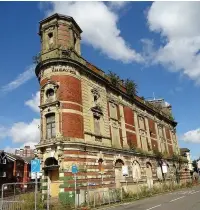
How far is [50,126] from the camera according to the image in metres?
22.8

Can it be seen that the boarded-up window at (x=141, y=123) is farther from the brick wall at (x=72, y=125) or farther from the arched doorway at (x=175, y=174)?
the brick wall at (x=72, y=125)

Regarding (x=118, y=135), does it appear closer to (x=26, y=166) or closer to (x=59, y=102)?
(x=59, y=102)

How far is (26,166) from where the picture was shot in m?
61.2

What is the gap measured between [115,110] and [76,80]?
7458mm

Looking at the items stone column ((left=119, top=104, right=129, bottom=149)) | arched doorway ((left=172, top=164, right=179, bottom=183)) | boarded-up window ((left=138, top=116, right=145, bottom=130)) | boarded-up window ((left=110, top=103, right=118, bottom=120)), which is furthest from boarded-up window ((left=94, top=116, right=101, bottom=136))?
arched doorway ((left=172, top=164, right=179, bottom=183))

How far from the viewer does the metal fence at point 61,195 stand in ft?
49.9

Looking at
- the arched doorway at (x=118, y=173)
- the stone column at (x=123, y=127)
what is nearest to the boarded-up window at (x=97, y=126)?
the arched doorway at (x=118, y=173)

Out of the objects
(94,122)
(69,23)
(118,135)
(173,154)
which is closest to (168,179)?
(173,154)

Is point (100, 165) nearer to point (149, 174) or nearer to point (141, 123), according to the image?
point (149, 174)

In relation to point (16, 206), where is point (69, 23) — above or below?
above

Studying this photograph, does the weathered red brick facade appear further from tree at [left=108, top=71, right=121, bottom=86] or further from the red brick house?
the red brick house

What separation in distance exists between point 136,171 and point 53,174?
11.8 metres

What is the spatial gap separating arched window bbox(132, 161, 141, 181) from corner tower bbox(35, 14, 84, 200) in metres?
9.83

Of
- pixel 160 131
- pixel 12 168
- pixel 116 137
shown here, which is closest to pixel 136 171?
pixel 116 137
